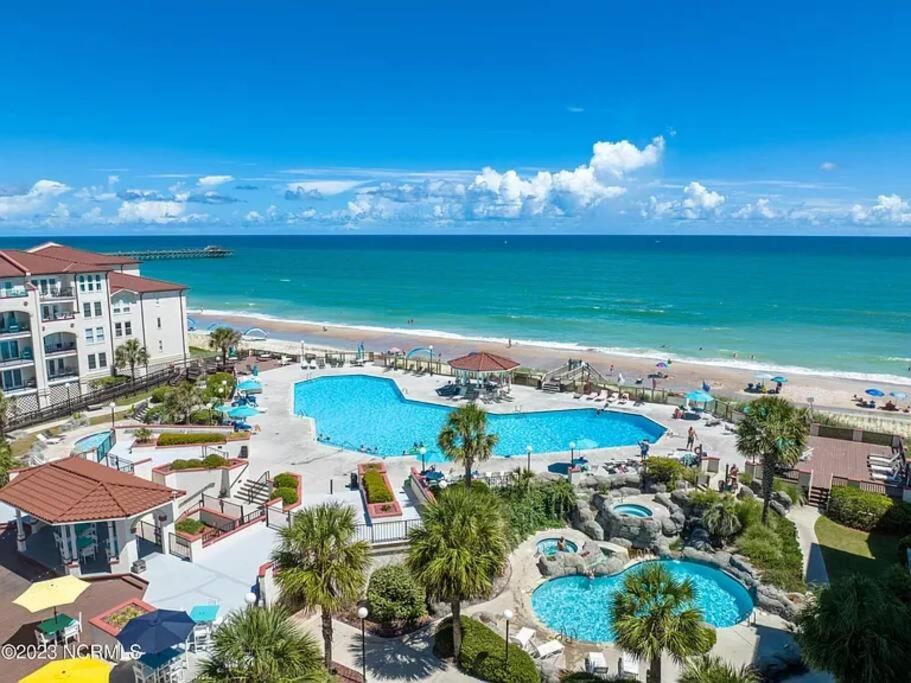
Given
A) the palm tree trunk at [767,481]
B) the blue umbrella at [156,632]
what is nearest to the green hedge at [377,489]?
the blue umbrella at [156,632]

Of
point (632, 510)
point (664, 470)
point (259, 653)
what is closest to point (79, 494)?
point (259, 653)

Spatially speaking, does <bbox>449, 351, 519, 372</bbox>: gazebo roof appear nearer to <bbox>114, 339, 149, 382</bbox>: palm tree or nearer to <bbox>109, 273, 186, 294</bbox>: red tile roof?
<bbox>114, 339, 149, 382</bbox>: palm tree

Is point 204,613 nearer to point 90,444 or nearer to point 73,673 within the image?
point 73,673

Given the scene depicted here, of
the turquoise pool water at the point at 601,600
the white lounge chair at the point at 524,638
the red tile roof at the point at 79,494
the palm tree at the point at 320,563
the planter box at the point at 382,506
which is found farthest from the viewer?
the planter box at the point at 382,506

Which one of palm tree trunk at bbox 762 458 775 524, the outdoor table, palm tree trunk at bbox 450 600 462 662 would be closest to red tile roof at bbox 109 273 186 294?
the outdoor table

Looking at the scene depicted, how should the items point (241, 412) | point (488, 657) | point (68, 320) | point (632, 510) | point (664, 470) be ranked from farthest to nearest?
point (68, 320) < point (241, 412) < point (664, 470) < point (632, 510) < point (488, 657)

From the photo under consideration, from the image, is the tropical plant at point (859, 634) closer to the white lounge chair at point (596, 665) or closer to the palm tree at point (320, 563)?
the white lounge chair at point (596, 665)
